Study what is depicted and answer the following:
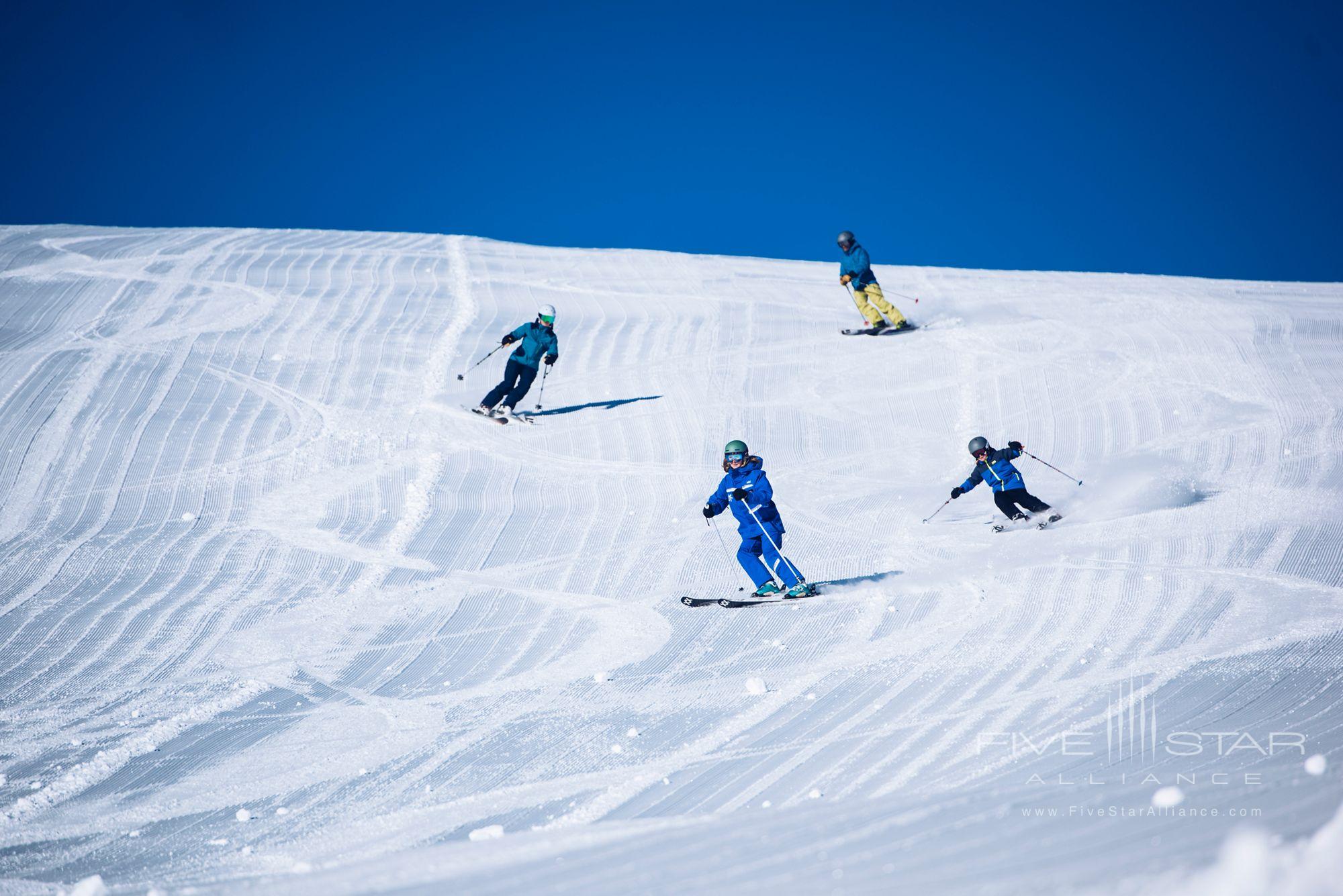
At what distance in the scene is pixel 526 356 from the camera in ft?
39.5

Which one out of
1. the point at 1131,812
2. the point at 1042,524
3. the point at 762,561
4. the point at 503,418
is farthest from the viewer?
the point at 503,418

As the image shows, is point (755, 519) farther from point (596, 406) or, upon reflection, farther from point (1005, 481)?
point (596, 406)

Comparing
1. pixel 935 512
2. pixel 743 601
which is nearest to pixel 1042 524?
pixel 935 512

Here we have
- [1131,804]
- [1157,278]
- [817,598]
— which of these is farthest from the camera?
[1157,278]

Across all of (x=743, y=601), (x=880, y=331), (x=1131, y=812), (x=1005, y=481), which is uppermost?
(x=880, y=331)

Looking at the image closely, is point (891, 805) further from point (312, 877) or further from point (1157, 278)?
point (1157, 278)

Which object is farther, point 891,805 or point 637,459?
point 637,459

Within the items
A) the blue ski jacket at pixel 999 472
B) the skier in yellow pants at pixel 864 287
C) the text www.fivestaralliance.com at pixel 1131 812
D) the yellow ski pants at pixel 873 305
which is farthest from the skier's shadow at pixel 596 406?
the text www.fivestaralliance.com at pixel 1131 812

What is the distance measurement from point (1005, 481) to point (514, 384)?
5.85 meters

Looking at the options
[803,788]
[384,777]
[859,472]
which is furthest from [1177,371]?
[384,777]

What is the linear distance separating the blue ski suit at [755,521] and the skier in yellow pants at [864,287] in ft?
24.8

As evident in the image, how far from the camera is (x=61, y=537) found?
29.9 ft

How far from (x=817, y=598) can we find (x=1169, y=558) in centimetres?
268

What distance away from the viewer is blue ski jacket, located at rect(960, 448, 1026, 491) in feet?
29.1
